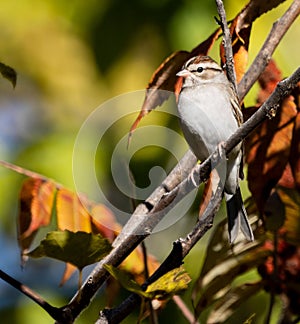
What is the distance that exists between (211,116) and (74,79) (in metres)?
0.65

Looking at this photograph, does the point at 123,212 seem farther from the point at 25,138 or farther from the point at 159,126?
the point at 25,138

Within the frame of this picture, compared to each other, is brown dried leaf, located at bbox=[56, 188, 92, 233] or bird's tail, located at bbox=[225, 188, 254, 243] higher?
brown dried leaf, located at bbox=[56, 188, 92, 233]

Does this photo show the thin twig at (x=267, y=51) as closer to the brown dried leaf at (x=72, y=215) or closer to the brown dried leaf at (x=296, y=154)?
the brown dried leaf at (x=296, y=154)

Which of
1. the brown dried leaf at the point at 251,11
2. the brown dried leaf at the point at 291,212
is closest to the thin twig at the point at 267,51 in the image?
the brown dried leaf at the point at 251,11

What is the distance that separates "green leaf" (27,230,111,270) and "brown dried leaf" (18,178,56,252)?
0.76 ft

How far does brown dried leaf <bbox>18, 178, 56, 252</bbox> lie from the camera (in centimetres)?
124

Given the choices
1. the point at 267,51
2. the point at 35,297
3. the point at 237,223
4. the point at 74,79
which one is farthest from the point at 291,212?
the point at 74,79

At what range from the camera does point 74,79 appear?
88.7 inches

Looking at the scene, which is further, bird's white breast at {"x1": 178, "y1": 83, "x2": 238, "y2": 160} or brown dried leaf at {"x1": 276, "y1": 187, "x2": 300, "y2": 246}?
bird's white breast at {"x1": 178, "y1": 83, "x2": 238, "y2": 160}

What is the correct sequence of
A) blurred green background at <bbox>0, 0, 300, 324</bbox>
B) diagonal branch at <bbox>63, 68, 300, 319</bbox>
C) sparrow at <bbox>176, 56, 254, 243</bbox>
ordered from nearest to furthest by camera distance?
diagonal branch at <bbox>63, 68, 300, 319</bbox>, sparrow at <bbox>176, 56, 254, 243</bbox>, blurred green background at <bbox>0, 0, 300, 324</bbox>

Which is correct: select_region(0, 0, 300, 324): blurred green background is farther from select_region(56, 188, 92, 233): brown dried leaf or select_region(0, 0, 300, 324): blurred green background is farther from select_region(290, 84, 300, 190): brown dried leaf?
select_region(290, 84, 300, 190): brown dried leaf

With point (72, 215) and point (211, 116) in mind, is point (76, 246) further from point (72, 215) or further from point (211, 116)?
point (211, 116)

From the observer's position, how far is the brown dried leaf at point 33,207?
4.08 ft

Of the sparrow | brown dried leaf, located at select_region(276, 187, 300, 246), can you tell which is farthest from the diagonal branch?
the sparrow
